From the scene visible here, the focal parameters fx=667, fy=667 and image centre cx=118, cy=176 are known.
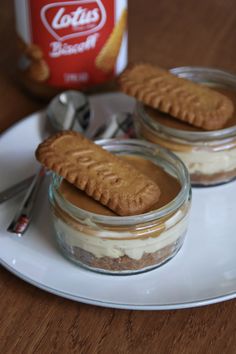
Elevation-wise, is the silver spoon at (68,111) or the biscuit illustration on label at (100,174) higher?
the biscuit illustration on label at (100,174)

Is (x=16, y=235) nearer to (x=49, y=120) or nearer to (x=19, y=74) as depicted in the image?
(x=49, y=120)

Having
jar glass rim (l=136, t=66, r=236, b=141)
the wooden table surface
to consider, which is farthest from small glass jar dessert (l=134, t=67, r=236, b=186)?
the wooden table surface

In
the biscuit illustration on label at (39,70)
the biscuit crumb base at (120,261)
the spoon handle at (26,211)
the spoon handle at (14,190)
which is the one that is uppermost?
the biscuit illustration on label at (39,70)

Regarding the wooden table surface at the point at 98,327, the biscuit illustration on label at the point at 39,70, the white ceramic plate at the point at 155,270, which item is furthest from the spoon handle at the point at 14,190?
the biscuit illustration on label at the point at 39,70

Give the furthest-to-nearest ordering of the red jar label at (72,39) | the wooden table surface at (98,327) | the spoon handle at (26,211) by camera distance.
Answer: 1. the red jar label at (72,39)
2. the spoon handle at (26,211)
3. the wooden table surface at (98,327)

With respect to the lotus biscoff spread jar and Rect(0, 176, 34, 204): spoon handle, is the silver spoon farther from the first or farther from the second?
Rect(0, 176, 34, 204): spoon handle

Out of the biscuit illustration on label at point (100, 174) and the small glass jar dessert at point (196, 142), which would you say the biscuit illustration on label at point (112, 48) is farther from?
the biscuit illustration on label at point (100, 174)
